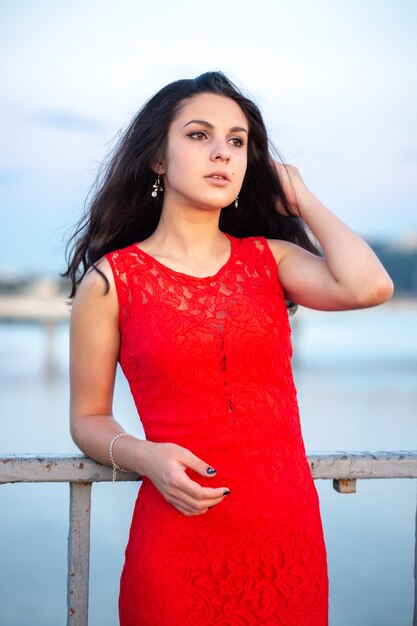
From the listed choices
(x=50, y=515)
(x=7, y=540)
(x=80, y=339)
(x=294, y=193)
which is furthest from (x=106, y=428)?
(x=50, y=515)

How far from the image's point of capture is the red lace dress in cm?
161

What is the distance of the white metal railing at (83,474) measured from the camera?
1711 mm

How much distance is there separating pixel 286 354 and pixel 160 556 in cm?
48

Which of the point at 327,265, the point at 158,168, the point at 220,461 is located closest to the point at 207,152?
the point at 158,168

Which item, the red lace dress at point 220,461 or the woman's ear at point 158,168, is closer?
the red lace dress at point 220,461

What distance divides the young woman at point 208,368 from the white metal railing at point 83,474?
5 cm

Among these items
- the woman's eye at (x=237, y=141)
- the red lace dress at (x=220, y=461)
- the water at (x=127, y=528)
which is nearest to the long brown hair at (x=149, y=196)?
the woman's eye at (x=237, y=141)

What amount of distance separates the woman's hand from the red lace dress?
0.27 feet

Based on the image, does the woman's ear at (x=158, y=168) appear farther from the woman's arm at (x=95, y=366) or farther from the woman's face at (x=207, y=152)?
the woman's arm at (x=95, y=366)

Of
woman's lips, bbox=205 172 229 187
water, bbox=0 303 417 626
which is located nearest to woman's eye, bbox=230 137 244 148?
woman's lips, bbox=205 172 229 187

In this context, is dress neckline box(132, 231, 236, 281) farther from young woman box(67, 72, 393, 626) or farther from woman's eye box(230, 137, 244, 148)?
woman's eye box(230, 137, 244, 148)

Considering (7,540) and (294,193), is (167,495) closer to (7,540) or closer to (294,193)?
(294,193)

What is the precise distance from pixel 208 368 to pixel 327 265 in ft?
1.19

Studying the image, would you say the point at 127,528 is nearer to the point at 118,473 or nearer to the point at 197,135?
the point at 118,473
